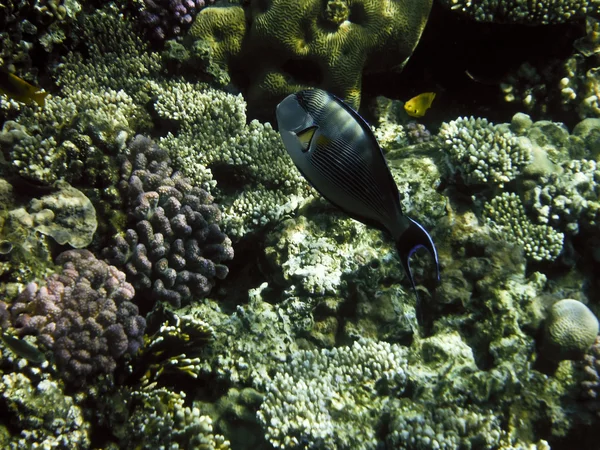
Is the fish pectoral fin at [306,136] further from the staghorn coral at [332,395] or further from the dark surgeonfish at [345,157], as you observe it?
the staghorn coral at [332,395]

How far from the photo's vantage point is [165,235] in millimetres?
3721

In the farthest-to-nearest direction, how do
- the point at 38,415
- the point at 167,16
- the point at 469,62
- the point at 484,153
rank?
the point at 469,62, the point at 167,16, the point at 484,153, the point at 38,415

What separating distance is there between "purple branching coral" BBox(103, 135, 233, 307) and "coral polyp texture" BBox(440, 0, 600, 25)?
4.03m

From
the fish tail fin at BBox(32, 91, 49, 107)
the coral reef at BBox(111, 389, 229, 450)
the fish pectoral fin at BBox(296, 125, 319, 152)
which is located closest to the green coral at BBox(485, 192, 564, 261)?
the fish pectoral fin at BBox(296, 125, 319, 152)

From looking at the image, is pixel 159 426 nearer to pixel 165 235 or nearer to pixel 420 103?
pixel 165 235

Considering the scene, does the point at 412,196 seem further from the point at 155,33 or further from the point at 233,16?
the point at 155,33

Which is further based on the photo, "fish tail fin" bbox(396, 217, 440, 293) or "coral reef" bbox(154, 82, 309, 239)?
"coral reef" bbox(154, 82, 309, 239)

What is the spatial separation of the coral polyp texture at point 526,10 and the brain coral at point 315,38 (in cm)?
65

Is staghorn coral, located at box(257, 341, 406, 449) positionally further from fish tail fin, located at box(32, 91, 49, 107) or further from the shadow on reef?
the shadow on reef

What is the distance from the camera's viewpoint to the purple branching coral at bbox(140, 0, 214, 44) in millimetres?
5441

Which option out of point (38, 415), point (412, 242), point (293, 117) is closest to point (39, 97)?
point (38, 415)

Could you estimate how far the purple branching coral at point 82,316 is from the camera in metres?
2.94

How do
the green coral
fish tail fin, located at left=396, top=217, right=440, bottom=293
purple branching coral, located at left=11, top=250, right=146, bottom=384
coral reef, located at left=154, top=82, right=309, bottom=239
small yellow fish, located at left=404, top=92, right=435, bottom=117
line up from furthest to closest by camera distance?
small yellow fish, located at left=404, top=92, right=435, bottom=117 → the green coral → coral reef, located at left=154, top=82, right=309, bottom=239 → purple branching coral, located at left=11, top=250, right=146, bottom=384 → fish tail fin, located at left=396, top=217, right=440, bottom=293

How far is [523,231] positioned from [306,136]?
368 centimetres
